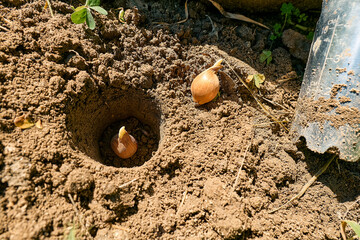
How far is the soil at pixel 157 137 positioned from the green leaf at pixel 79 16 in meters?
0.06

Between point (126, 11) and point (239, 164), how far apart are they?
4.82ft

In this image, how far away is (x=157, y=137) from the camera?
235 cm

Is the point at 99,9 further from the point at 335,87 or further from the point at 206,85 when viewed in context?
the point at 335,87

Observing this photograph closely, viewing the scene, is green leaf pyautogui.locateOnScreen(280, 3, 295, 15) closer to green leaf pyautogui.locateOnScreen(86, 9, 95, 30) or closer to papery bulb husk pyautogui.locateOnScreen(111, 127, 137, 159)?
green leaf pyautogui.locateOnScreen(86, 9, 95, 30)

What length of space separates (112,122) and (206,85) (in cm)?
102

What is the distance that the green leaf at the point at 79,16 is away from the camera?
1.86 metres

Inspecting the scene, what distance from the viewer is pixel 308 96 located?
6.02ft

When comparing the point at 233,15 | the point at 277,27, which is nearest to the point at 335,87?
the point at 277,27

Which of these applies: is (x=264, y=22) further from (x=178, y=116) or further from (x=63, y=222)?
(x=63, y=222)

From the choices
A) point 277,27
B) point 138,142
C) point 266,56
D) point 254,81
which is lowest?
point 138,142

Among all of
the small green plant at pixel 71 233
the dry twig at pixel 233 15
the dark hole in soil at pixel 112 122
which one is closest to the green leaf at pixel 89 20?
the dark hole in soil at pixel 112 122

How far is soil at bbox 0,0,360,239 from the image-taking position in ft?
5.00

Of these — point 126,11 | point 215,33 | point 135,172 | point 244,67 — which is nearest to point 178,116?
point 135,172

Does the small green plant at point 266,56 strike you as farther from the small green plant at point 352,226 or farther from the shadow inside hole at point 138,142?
the small green plant at point 352,226
